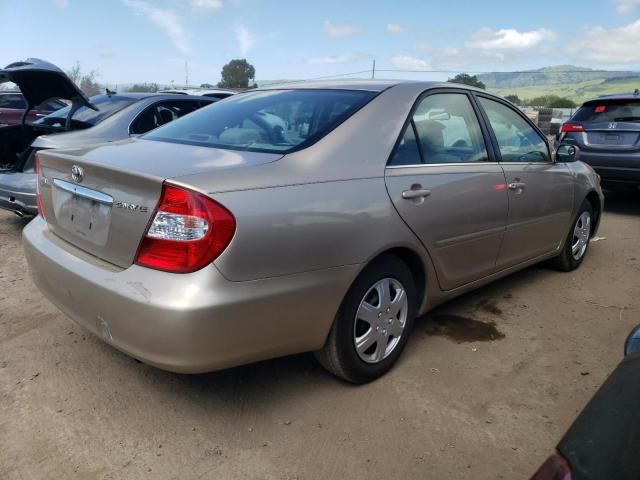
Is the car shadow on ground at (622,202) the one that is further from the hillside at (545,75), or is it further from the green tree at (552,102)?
the green tree at (552,102)

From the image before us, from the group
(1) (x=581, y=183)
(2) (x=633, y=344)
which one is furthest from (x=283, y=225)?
(1) (x=581, y=183)

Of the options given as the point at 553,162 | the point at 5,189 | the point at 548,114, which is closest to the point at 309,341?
the point at 553,162

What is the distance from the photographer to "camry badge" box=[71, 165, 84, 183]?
8.11 feet

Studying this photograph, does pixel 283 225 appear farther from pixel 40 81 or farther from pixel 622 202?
pixel 622 202

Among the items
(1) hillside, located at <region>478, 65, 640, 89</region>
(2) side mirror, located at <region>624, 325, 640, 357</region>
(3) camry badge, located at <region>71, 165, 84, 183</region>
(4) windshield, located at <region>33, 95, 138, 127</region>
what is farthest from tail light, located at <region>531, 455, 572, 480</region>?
(1) hillside, located at <region>478, 65, 640, 89</region>

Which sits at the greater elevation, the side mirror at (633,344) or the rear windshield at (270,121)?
the rear windshield at (270,121)

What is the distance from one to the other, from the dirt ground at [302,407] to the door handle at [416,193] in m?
0.98

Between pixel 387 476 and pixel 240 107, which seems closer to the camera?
pixel 387 476

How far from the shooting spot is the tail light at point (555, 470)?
1.09 metres

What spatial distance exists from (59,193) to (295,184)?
1243 millimetres

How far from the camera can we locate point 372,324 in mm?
2777

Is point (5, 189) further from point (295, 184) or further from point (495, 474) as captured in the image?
point (495, 474)

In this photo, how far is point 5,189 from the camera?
17.0ft

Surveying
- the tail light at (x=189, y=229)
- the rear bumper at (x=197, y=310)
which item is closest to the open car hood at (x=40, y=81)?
the rear bumper at (x=197, y=310)
